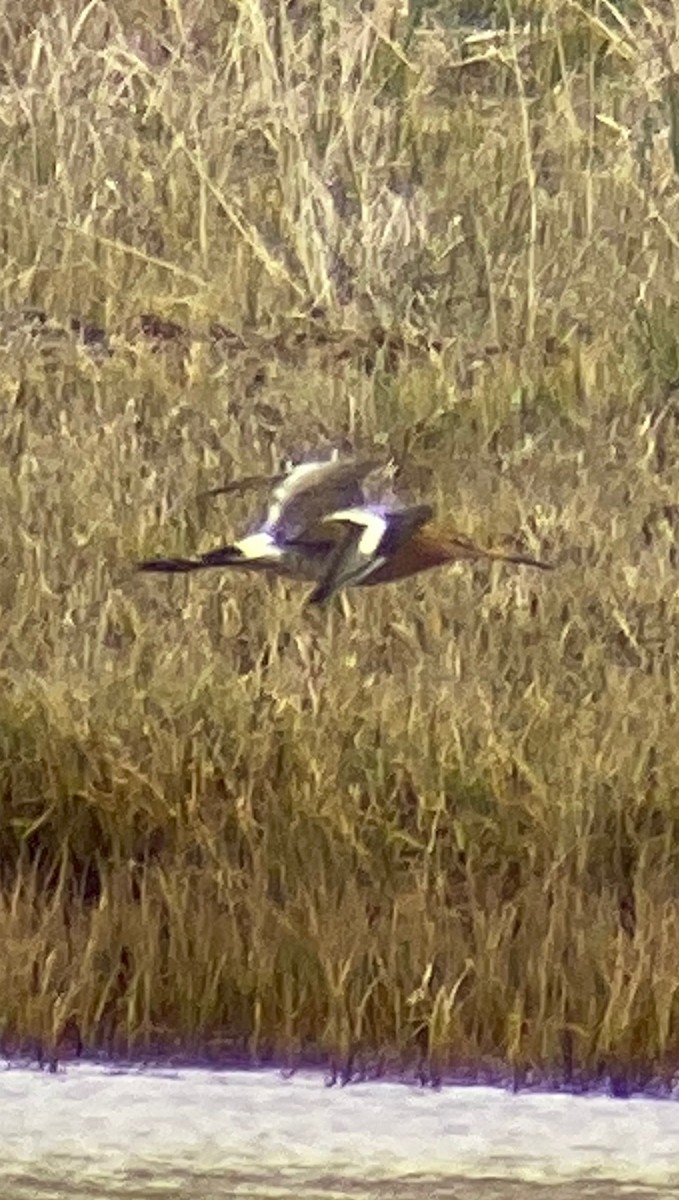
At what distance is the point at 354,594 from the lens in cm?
244

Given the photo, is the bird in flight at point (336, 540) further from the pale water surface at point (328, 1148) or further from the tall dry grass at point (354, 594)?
the pale water surface at point (328, 1148)

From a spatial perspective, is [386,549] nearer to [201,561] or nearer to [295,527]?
[295,527]

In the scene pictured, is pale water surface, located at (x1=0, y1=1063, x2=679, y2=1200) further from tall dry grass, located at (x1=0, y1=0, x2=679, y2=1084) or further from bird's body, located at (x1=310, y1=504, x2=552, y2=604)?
bird's body, located at (x1=310, y1=504, x2=552, y2=604)

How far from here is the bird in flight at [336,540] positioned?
2.40 m

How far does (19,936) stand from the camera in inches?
83.8

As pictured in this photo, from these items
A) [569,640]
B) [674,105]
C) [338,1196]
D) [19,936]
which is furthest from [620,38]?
[338,1196]

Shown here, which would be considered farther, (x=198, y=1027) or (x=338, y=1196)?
(x=198, y=1027)

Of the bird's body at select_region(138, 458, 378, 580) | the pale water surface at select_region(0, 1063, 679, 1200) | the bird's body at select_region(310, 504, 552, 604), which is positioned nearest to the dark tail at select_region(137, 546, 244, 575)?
the bird's body at select_region(138, 458, 378, 580)

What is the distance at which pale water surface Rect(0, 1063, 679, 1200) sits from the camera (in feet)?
6.09

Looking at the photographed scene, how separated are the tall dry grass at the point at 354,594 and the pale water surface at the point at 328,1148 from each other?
11 centimetres

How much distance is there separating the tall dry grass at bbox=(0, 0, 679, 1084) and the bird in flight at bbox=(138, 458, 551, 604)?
1.1 inches

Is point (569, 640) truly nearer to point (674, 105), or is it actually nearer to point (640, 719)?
point (640, 719)

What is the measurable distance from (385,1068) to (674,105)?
1324mm

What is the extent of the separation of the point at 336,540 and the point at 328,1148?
28.0 inches
